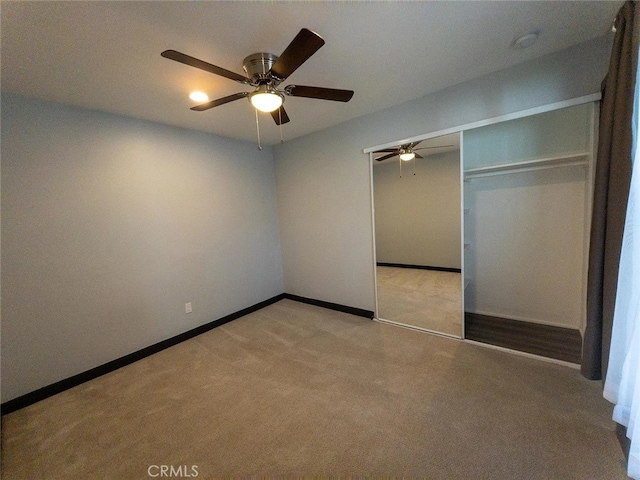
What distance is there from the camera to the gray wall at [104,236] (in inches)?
75.7

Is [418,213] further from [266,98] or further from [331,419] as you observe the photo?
[331,419]

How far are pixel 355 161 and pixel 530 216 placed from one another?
80.0 inches

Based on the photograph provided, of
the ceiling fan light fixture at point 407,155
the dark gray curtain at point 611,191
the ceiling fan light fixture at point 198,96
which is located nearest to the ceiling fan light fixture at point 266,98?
the ceiling fan light fixture at point 198,96

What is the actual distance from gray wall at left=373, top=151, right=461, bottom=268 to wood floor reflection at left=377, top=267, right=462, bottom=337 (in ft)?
0.64

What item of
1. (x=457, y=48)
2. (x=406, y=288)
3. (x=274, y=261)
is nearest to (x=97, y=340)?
(x=274, y=261)

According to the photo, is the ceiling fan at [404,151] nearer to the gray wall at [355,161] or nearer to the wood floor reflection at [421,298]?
the gray wall at [355,161]

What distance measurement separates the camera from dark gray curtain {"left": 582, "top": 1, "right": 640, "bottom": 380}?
129cm

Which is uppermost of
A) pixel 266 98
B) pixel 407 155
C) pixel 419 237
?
pixel 266 98

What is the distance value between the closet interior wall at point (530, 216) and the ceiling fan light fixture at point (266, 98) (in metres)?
1.99

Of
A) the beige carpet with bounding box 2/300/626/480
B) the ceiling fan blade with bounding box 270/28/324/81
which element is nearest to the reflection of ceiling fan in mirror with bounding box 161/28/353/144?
the ceiling fan blade with bounding box 270/28/324/81

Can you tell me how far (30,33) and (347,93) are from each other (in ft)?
6.16

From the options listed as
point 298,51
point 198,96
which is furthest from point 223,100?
point 298,51
